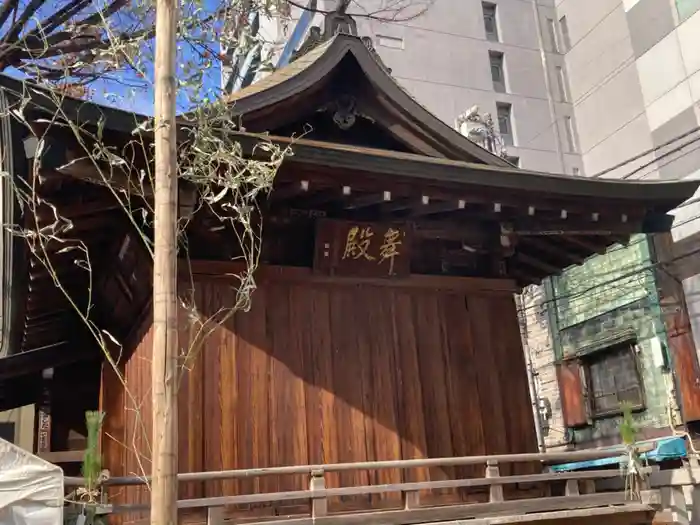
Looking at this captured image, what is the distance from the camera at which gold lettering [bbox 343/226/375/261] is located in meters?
7.93

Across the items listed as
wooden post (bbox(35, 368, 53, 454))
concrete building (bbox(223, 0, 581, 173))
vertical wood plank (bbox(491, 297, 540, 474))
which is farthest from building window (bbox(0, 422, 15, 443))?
vertical wood plank (bbox(491, 297, 540, 474))

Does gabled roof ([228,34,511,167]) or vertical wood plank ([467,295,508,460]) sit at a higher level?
gabled roof ([228,34,511,167])

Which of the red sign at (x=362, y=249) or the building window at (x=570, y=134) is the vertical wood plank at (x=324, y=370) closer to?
the red sign at (x=362, y=249)

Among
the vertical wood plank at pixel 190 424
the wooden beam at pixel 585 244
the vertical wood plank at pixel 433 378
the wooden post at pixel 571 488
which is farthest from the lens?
the wooden beam at pixel 585 244

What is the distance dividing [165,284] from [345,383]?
14.5ft

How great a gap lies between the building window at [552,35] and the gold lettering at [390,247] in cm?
2607

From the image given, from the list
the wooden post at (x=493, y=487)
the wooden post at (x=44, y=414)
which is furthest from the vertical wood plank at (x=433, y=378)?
the wooden post at (x=44, y=414)

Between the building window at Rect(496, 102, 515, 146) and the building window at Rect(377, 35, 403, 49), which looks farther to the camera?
the building window at Rect(496, 102, 515, 146)

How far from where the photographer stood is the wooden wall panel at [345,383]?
277 inches

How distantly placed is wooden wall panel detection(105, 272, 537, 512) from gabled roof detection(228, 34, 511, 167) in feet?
6.26

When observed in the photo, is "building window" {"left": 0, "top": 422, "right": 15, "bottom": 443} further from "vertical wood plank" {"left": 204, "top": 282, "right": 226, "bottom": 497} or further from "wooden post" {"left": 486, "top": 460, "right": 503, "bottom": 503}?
"wooden post" {"left": 486, "top": 460, "right": 503, "bottom": 503}

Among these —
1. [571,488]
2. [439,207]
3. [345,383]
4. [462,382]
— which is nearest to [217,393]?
[345,383]

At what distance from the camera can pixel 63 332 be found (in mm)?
12086

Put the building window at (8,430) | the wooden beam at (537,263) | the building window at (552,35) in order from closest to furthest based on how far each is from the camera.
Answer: the wooden beam at (537,263), the building window at (8,430), the building window at (552,35)
